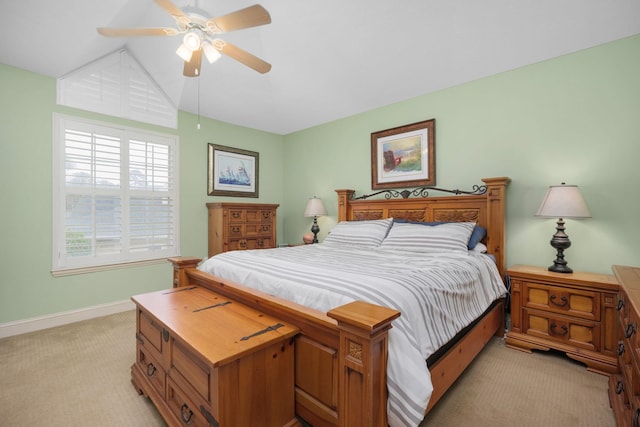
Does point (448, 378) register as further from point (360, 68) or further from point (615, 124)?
point (360, 68)

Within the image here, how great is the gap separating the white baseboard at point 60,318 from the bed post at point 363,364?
11.3ft

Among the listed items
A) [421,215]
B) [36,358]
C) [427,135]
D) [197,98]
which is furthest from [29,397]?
[427,135]

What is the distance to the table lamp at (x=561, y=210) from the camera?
225cm

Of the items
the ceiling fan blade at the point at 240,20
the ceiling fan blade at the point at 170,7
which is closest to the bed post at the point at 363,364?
the ceiling fan blade at the point at 240,20

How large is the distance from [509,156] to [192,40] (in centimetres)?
299

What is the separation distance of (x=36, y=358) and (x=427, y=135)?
14.2 ft

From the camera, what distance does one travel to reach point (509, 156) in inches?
113

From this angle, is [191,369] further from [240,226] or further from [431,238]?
[240,226]

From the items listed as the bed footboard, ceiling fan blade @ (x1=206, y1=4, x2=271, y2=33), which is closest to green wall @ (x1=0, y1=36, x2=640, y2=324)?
ceiling fan blade @ (x1=206, y1=4, x2=271, y2=33)

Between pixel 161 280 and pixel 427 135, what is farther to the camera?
pixel 161 280

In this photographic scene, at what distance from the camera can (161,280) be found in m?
3.79

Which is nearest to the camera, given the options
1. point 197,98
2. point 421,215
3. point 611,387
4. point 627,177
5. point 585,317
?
point 611,387

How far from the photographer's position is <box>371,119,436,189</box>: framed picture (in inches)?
134

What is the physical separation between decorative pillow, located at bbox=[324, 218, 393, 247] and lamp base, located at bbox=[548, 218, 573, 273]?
4.77 feet
